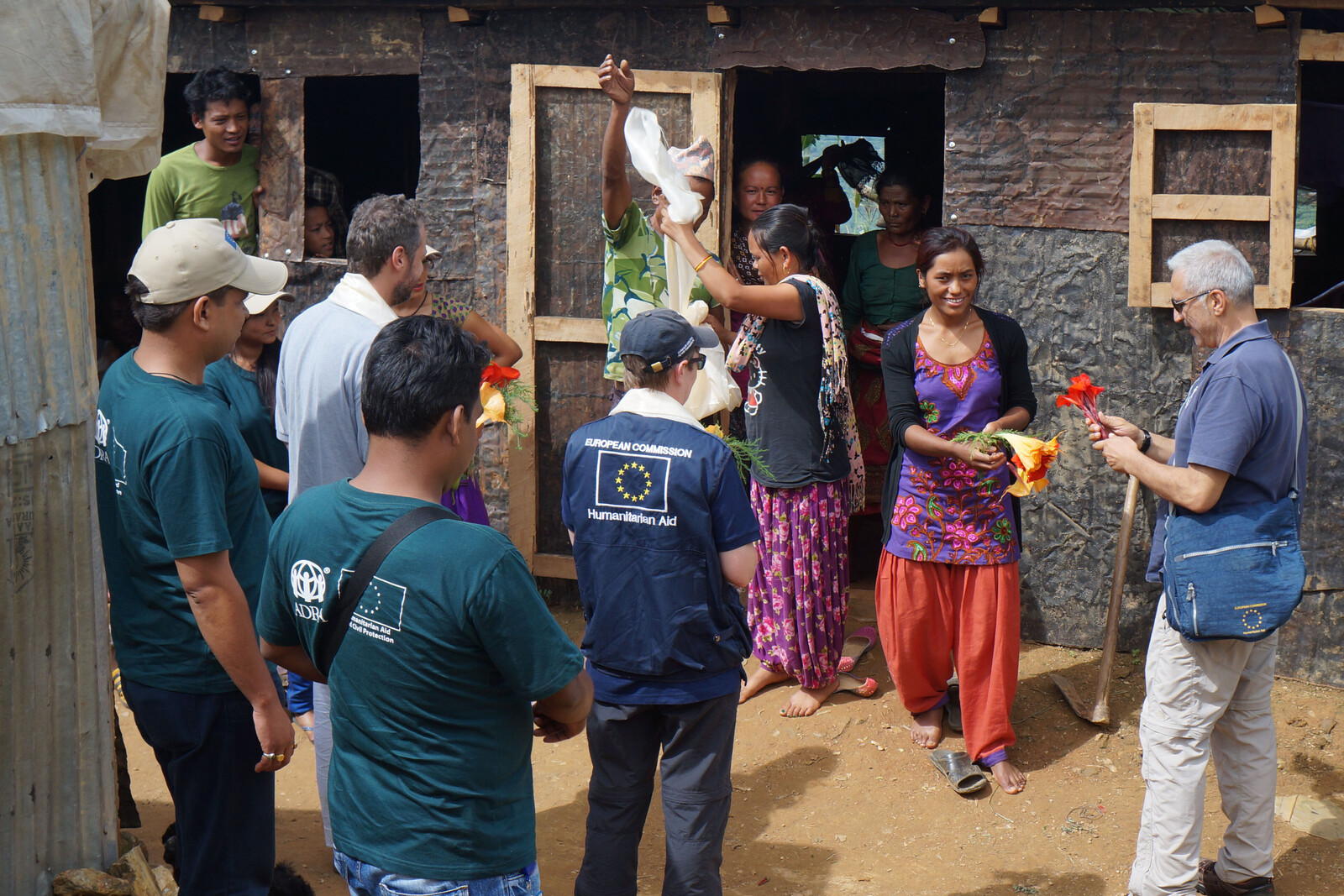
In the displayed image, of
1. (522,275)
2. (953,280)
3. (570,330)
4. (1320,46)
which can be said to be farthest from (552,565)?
(1320,46)

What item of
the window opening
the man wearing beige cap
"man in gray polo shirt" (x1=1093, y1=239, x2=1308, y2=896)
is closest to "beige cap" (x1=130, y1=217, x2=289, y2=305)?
the man wearing beige cap

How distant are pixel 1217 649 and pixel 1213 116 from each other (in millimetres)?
2507

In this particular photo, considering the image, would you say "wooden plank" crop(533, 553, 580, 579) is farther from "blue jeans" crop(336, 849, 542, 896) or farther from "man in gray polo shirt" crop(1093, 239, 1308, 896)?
"blue jeans" crop(336, 849, 542, 896)

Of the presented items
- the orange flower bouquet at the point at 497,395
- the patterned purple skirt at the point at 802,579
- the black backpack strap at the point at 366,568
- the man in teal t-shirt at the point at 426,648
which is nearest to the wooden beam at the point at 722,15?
the orange flower bouquet at the point at 497,395

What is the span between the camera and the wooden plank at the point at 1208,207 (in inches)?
193

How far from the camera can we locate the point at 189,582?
270 centimetres

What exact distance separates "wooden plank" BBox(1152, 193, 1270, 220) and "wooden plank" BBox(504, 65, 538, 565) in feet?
9.49

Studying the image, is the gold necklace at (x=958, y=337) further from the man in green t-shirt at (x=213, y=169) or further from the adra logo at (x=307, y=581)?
the man in green t-shirt at (x=213, y=169)

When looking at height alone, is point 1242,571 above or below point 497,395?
below

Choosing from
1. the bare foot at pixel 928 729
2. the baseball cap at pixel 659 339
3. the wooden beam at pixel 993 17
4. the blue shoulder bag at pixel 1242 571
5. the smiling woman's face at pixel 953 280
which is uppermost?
the wooden beam at pixel 993 17

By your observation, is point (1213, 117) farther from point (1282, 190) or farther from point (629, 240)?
point (629, 240)

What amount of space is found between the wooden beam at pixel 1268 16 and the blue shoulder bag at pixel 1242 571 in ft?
6.57

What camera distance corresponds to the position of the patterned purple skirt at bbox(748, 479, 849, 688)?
4945mm

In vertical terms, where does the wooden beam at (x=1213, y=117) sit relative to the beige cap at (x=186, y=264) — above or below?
above
